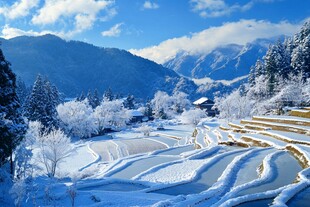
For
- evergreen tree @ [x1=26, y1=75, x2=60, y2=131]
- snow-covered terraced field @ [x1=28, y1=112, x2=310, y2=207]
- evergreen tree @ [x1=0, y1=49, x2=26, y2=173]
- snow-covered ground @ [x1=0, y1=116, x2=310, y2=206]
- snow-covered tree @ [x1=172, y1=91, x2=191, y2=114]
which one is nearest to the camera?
snow-covered terraced field @ [x1=28, y1=112, x2=310, y2=207]

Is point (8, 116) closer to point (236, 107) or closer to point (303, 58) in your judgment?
point (303, 58)

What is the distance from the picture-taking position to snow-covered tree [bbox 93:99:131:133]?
2908 inches

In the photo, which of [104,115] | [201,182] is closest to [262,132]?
[201,182]

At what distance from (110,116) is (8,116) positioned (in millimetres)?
62217

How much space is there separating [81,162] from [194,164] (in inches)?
752

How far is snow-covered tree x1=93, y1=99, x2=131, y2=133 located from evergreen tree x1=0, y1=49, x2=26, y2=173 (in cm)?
5706

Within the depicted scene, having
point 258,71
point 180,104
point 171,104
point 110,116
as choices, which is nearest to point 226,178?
point 258,71

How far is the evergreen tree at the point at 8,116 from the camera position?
14500 mm

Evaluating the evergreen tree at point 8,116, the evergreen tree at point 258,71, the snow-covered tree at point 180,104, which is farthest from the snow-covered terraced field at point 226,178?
the snow-covered tree at point 180,104

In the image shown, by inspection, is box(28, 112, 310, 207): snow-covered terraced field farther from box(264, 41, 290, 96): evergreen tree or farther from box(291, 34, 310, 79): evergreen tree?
box(264, 41, 290, 96): evergreen tree

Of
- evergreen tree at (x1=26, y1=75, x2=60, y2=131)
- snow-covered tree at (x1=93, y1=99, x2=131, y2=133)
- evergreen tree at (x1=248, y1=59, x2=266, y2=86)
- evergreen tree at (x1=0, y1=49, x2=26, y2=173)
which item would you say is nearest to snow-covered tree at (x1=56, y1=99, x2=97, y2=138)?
snow-covered tree at (x1=93, y1=99, x2=131, y2=133)

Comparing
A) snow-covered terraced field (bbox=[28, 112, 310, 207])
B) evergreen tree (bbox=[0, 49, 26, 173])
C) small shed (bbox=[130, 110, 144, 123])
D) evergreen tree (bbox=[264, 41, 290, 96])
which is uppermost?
evergreen tree (bbox=[264, 41, 290, 96])

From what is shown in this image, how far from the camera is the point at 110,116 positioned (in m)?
77.4

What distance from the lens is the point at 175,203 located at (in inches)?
480
